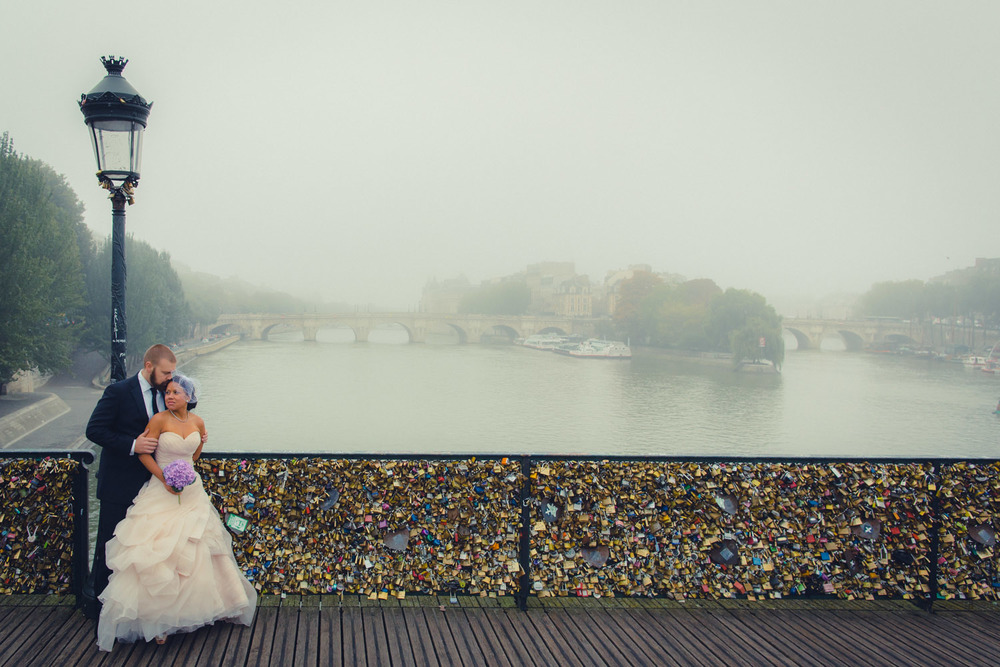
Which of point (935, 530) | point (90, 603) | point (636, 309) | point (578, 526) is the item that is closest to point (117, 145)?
point (90, 603)

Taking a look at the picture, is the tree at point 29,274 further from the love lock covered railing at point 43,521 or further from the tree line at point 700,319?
the tree line at point 700,319

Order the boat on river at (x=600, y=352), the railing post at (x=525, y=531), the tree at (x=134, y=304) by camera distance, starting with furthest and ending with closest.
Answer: the boat on river at (x=600, y=352) < the tree at (x=134, y=304) < the railing post at (x=525, y=531)

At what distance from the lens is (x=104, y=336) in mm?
38562

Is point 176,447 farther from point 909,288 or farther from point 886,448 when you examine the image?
point 909,288

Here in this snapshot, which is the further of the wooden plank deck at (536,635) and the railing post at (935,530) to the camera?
the railing post at (935,530)

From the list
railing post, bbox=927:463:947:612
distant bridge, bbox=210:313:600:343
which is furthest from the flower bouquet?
distant bridge, bbox=210:313:600:343

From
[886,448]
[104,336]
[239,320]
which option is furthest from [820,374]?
[239,320]

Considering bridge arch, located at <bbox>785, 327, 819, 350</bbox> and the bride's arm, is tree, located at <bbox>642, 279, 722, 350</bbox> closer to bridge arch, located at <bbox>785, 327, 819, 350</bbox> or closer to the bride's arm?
bridge arch, located at <bbox>785, 327, 819, 350</bbox>

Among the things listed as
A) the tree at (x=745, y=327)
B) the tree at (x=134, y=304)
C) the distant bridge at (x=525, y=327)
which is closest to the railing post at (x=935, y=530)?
the tree at (x=134, y=304)

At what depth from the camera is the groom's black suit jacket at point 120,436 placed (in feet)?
13.1

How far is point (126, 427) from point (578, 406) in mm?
42297

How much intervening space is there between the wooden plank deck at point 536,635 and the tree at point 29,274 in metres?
25.3

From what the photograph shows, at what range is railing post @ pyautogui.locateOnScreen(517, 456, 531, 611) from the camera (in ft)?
15.2

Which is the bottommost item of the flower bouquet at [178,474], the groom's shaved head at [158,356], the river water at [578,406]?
the river water at [578,406]
